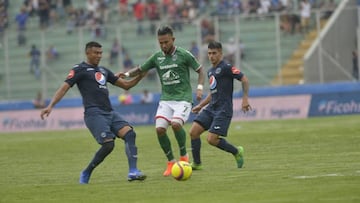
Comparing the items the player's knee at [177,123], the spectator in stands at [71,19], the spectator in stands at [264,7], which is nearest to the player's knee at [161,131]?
the player's knee at [177,123]

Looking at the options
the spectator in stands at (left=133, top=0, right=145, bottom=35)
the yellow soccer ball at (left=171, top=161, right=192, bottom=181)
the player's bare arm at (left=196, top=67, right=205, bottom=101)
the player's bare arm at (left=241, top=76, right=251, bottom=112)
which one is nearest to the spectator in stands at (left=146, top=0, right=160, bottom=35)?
the spectator in stands at (left=133, top=0, right=145, bottom=35)

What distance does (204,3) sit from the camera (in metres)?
43.5

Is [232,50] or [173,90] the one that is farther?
[232,50]

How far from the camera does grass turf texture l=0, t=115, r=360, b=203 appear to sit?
42.1ft

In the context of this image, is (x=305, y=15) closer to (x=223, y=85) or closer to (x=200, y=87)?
(x=223, y=85)

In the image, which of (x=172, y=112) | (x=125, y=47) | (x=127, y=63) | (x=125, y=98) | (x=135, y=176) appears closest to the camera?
(x=135, y=176)

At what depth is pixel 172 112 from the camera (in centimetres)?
1675

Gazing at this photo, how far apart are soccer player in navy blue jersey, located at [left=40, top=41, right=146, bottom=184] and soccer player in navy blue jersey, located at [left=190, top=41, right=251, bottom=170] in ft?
5.97

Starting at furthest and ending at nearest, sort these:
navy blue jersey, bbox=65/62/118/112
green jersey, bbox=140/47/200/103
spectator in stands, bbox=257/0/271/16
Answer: spectator in stands, bbox=257/0/271/16 < green jersey, bbox=140/47/200/103 < navy blue jersey, bbox=65/62/118/112

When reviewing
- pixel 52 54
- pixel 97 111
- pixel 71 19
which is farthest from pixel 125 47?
pixel 97 111

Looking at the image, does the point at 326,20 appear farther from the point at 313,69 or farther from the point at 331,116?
the point at 331,116

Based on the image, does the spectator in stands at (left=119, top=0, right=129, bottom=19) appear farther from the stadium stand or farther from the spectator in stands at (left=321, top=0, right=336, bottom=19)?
the spectator in stands at (left=321, top=0, right=336, bottom=19)

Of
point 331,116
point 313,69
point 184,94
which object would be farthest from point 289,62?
point 184,94

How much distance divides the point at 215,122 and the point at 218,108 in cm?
28
